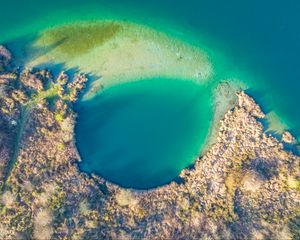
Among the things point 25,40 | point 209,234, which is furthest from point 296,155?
point 25,40

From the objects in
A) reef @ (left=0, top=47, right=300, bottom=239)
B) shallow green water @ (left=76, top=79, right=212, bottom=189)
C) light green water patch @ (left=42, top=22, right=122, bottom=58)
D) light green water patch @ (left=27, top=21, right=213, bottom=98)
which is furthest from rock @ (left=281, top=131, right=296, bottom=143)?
light green water patch @ (left=42, top=22, right=122, bottom=58)

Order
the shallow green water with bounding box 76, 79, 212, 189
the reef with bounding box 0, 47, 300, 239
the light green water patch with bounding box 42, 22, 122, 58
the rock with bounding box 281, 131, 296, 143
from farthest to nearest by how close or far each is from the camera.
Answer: the light green water patch with bounding box 42, 22, 122, 58, the rock with bounding box 281, 131, 296, 143, the shallow green water with bounding box 76, 79, 212, 189, the reef with bounding box 0, 47, 300, 239

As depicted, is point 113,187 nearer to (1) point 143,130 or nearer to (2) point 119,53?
(1) point 143,130

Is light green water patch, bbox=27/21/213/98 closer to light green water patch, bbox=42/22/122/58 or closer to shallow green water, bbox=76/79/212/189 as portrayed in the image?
light green water patch, bbox=42/22/122/58

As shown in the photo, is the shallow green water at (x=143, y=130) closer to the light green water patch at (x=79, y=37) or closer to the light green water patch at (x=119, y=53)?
the light green water patch at (x=119, y=53)

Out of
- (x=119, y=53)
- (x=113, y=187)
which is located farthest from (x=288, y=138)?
(x=119, y=53)

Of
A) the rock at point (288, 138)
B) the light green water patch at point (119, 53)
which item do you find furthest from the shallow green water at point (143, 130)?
the rock at point (288, 138)

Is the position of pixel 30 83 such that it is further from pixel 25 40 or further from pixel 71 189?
pixel 71 189
